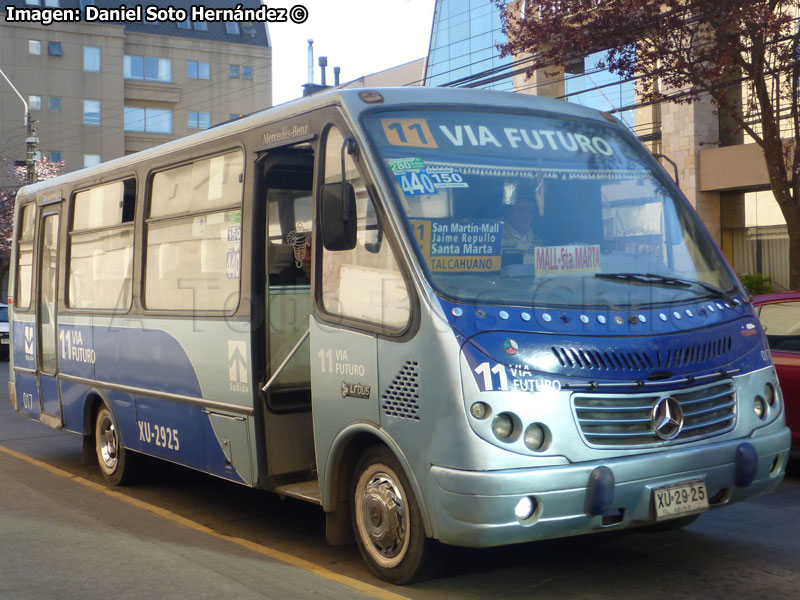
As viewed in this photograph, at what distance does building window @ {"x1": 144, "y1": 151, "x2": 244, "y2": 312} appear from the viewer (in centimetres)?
701

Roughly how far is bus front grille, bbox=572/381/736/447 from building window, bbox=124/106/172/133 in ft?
171

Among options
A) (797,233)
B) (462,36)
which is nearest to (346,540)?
(797,233)

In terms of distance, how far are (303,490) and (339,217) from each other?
1893 millimetres

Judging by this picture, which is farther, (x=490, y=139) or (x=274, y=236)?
(x=274, y=236)

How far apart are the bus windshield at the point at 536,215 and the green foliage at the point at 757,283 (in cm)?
1610

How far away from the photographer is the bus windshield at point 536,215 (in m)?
5.47

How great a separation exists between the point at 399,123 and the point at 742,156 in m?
18.6

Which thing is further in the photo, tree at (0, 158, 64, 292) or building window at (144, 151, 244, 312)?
tree at (0, 158, 64, 292)

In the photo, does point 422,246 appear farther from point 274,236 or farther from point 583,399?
point 274,236

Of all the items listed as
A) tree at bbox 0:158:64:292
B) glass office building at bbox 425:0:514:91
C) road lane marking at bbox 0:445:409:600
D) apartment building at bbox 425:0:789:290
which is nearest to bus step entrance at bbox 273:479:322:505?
road lane marking at bbox 0:445:409:600

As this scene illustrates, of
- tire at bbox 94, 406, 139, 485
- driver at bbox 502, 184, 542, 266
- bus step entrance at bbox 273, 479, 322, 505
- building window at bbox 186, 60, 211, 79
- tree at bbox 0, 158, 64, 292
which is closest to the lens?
driver at bbox 502, 184, 542, 266

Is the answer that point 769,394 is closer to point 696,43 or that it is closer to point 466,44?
point 696,43

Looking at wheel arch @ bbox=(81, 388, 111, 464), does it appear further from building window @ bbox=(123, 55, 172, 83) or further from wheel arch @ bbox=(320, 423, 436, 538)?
building window @ bbox=(123, 55, 172, 83)

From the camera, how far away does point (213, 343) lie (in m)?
7.15
